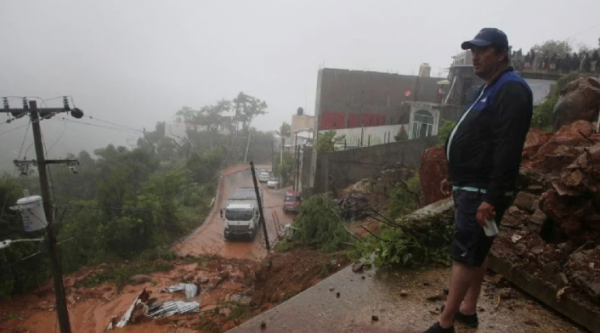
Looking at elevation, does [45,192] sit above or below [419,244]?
below

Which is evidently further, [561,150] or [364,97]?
[364,97]

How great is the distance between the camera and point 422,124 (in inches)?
945

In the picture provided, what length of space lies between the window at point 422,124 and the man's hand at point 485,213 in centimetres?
2186

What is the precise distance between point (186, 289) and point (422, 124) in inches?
715

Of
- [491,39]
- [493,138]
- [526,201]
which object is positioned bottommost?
[526,201]

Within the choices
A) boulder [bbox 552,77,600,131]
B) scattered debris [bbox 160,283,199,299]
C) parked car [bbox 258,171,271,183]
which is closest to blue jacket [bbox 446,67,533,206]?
boulder [bbox 552,77,600,131]

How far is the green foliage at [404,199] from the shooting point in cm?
1109

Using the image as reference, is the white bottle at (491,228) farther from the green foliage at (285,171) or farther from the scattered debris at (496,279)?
the green foliage at (285,171)

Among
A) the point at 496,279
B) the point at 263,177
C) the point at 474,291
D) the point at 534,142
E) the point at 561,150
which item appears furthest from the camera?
the point at 263,177

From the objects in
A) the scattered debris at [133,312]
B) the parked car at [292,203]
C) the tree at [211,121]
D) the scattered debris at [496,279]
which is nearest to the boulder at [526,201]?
the scattered debris at [496,279]

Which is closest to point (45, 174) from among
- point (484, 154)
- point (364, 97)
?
point (484, 154)

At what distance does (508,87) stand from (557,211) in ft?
6.43

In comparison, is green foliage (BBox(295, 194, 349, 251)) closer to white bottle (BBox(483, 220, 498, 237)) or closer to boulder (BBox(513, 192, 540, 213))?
boulder (BBox(513, 192, 540, 213))

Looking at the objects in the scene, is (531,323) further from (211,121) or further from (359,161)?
(211,121)
